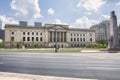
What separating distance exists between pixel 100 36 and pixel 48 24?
228ft

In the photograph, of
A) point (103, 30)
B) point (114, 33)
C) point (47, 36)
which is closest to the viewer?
point (114, 33)

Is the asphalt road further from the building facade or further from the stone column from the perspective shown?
the building facade

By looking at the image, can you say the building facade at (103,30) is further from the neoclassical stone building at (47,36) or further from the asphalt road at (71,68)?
the asphalt road at (71,68)

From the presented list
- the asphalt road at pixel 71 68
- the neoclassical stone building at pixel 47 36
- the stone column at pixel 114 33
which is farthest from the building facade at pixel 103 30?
the asphalt road at pixel 71 68

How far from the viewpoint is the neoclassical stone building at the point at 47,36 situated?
4783 inches

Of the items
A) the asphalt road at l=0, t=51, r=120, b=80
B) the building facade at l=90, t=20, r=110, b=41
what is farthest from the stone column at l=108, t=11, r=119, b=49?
the building facade at l=90, t=20, r=110, b=41

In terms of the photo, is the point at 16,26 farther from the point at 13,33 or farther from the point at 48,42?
the point at 48,42

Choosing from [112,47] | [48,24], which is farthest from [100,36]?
[112,47]

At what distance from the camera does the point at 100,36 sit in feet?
594

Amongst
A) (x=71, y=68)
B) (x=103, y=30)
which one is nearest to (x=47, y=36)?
(x=103, y=30)

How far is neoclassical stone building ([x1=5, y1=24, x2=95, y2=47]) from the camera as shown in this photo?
122 metres

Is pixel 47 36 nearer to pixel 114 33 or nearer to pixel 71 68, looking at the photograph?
pixel 114 33

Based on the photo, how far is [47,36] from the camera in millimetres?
131625

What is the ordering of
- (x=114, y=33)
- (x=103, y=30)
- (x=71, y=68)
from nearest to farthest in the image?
(x=71, y=68) → (x=114, y=33) → (x=103, y=30)
